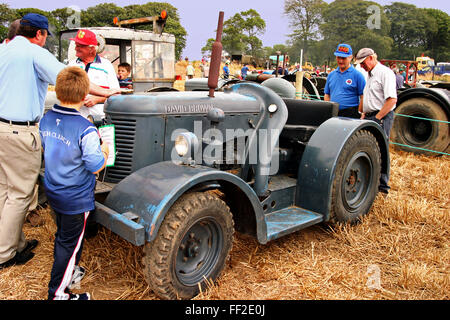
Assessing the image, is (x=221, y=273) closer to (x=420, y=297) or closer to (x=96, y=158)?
(x=96, y=158)

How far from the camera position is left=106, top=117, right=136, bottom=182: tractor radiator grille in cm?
303

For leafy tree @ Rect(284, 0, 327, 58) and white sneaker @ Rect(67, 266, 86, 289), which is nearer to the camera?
white sneaker @ Rect(67, 266, 86, 289)

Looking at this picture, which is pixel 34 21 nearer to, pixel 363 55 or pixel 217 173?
pixel 217 173

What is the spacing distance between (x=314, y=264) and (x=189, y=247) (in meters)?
1.25

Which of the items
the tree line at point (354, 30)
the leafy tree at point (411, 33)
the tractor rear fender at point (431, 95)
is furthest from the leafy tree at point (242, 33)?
the tractor rear fender at point (431, 95)

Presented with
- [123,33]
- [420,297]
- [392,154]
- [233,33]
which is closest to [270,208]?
[420,297]

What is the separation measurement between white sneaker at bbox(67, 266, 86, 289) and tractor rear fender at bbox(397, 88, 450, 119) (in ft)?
23.3

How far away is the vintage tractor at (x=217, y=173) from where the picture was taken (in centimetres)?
257

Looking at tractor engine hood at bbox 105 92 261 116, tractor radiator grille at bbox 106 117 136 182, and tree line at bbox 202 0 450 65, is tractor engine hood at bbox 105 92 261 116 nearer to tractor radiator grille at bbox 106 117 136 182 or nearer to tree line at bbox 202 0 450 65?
tractor radiator grille at bbox 106 117 136 182

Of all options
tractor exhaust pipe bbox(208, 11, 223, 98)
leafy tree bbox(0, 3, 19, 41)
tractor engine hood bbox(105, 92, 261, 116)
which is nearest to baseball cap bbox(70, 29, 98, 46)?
tractor engine hood bbox(105, 92, 261, 116)

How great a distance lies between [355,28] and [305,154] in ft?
236

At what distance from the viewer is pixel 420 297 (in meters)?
2.97

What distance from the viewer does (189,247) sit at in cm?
279

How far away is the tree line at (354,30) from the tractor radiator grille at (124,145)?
60.9m
